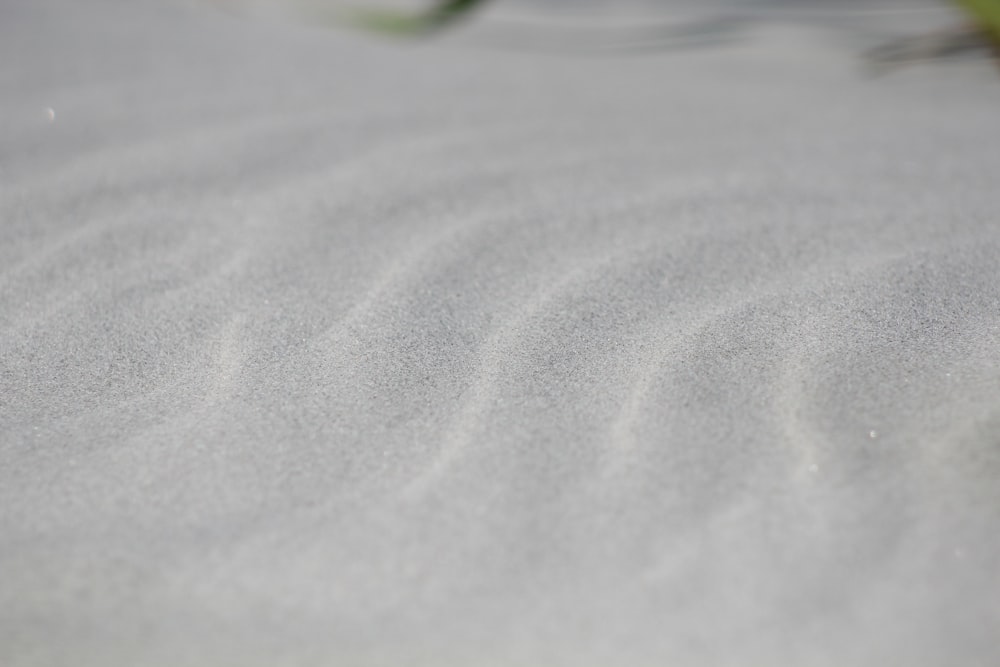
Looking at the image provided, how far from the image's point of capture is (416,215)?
59.3 inches

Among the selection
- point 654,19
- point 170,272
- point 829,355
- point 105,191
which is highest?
point 654,19

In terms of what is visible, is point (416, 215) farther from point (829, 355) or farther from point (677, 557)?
point (677, 557)

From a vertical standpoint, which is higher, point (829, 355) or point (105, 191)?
point (105, 191)

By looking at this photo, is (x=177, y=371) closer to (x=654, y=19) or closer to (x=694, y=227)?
(x=694, y=227)

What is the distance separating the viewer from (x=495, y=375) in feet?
3.78

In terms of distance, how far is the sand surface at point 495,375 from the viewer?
2.85ft

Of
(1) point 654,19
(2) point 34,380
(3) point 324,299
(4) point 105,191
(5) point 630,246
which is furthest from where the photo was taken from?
(1) point 654,19

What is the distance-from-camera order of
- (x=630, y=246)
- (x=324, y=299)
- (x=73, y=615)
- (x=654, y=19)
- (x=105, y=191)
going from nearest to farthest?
(x=73, y=615) < (x=324, y=299) < (x=630, y=246) < (x=105, y=191) < (x=654, y=19)

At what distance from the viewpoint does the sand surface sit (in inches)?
34.2

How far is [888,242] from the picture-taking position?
140cm

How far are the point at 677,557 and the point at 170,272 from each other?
797 mm

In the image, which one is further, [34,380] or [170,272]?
[170,272]

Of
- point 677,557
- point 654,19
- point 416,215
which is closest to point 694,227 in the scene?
point 416,215

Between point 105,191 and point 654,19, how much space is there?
137cm
